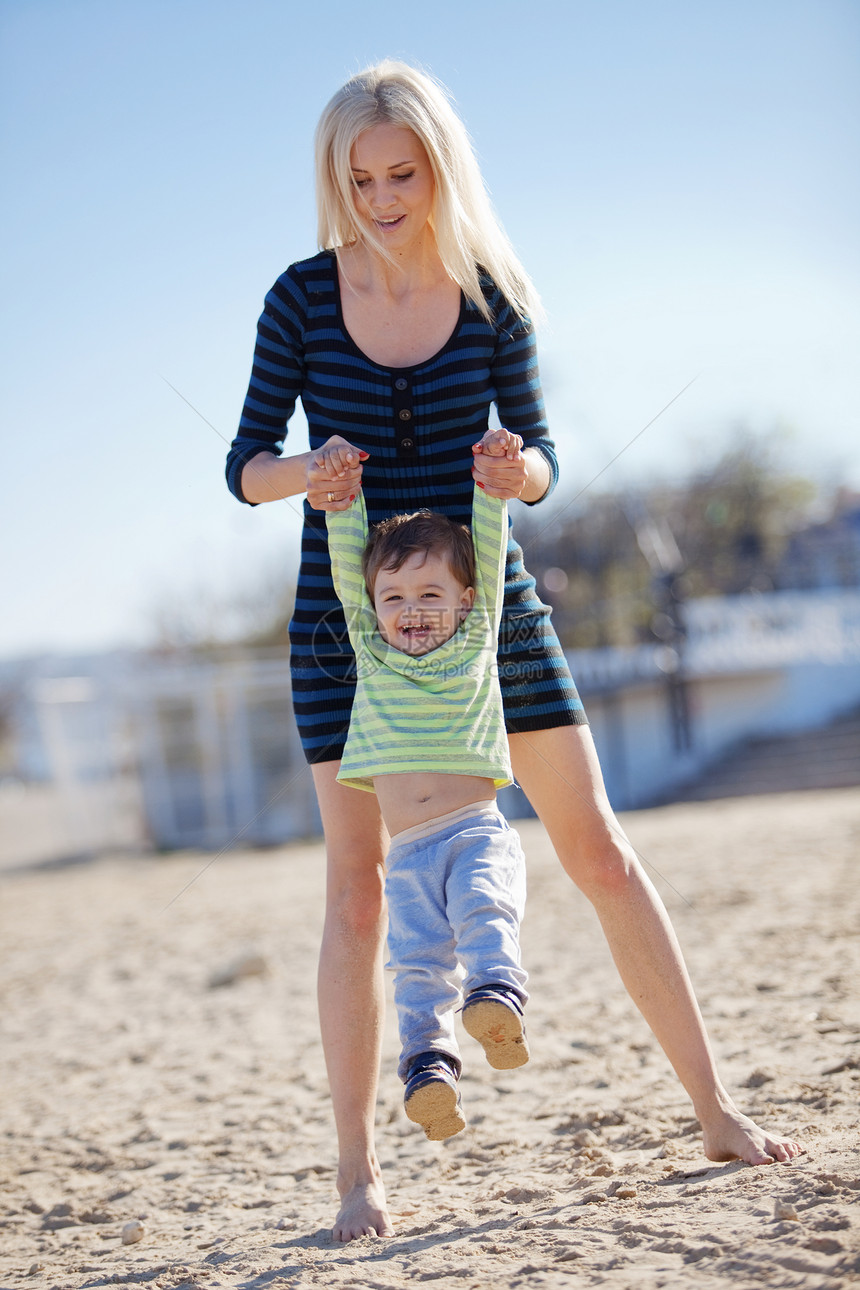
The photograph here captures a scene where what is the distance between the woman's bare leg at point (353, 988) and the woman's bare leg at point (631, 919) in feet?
1.19

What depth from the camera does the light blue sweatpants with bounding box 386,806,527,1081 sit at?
1854mm

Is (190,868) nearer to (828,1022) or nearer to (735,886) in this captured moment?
(735,886)

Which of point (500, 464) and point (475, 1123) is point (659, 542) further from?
point (500, 464)

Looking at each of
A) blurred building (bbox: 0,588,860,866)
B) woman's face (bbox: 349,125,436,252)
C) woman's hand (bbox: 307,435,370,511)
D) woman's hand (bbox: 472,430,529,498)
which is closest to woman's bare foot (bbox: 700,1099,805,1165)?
woman's hand (bbox: 472,430,529,498)

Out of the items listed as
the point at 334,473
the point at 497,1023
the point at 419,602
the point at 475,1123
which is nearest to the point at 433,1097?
the point at 497,1023

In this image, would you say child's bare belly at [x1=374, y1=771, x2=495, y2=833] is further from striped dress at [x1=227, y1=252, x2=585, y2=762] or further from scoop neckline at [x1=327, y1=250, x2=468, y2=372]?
scoop neckline at [x1=327, y1=250, x2=468, y2=372]

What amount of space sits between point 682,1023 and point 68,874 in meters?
10.7

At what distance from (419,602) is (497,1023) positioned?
0.82 metres

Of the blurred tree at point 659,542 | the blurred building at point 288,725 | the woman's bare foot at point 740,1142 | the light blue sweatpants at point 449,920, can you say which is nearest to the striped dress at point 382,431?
the light blue sweatpants at point 449,920

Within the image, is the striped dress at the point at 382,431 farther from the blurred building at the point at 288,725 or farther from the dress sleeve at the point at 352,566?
the blurred building at the point at 288,725

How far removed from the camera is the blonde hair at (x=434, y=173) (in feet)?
6.98

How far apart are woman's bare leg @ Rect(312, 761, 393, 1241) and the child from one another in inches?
4.3

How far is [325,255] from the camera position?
7.49 feet

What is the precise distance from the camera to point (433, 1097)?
1.75 metres
